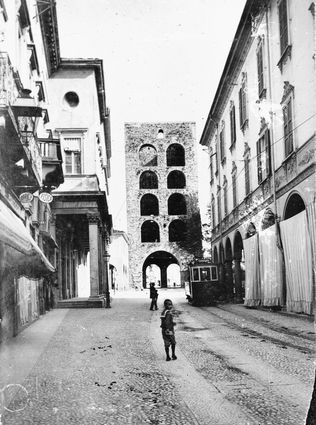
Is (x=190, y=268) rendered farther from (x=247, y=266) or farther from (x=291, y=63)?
(x=291, y=63)

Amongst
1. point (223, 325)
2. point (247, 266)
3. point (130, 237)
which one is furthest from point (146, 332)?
point (130, 237)

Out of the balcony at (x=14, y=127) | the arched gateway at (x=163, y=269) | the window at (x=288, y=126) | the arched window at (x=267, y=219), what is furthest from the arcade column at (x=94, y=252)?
the arched gateway at (x=163, y=269)

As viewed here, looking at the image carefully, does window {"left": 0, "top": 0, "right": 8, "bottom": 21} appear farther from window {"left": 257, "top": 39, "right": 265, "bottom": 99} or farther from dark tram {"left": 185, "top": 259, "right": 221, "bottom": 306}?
dark tram {"left": 185, "top": 259, "right": 221, "bottom": 306}

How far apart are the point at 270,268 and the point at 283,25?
7.62 m

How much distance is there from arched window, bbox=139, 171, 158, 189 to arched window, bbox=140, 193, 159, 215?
93 cm

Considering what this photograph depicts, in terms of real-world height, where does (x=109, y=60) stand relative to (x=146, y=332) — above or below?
above

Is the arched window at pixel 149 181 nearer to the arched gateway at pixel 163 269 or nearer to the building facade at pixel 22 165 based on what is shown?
the arched gateway at pixel 163 269

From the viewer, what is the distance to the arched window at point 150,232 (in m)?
48.5

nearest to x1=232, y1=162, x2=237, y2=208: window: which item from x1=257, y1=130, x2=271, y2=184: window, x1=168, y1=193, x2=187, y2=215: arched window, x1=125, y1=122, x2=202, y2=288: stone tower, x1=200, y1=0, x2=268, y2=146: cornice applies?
x1=200, y1=0, x2=268, y2=146: cornice

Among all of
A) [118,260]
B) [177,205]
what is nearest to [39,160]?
[118,260]

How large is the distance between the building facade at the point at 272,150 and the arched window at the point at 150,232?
21469 millimetres

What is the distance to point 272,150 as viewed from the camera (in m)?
17.9

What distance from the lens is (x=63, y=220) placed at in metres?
24.1

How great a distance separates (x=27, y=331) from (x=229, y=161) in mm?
15715
